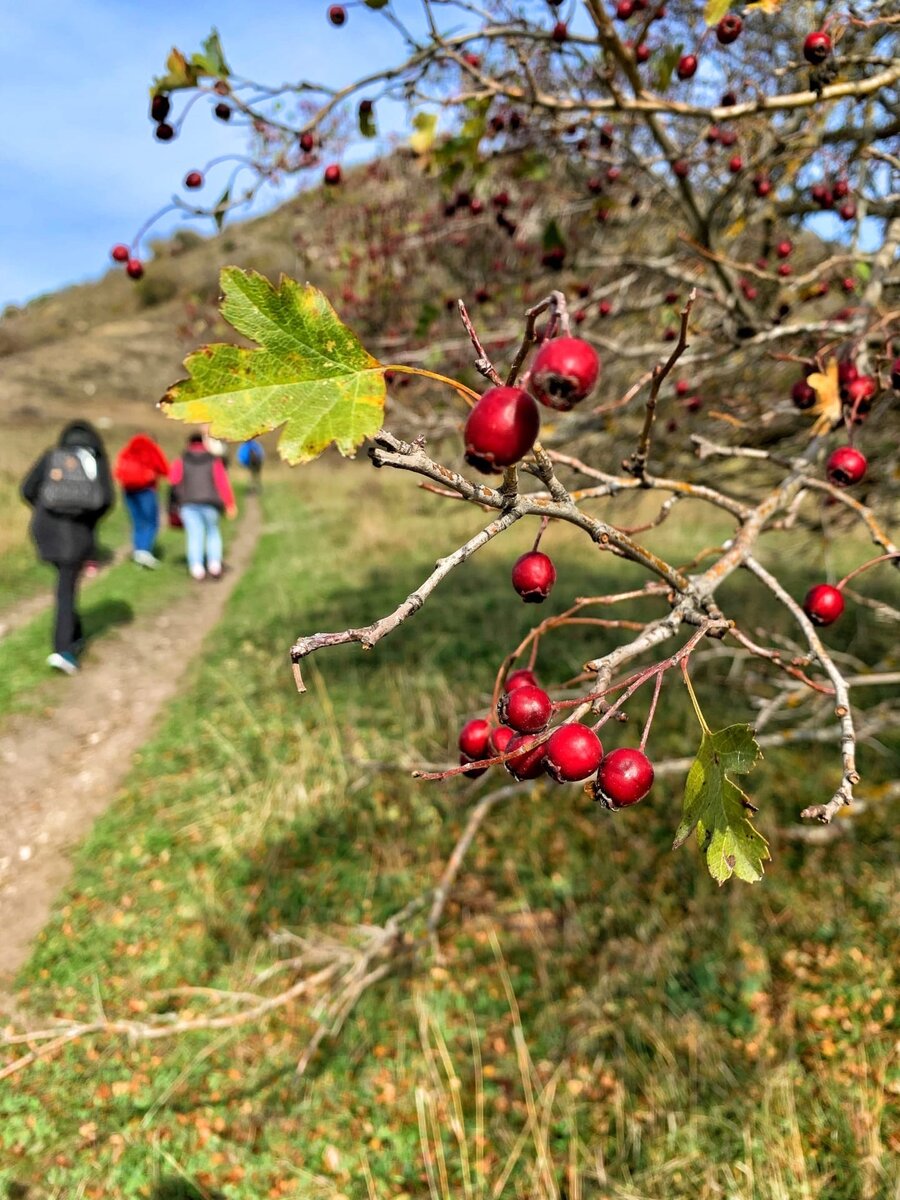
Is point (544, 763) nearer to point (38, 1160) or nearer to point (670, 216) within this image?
point (38, 1160)

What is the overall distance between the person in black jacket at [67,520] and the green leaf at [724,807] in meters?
6.33

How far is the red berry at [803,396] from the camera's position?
5.30 ft

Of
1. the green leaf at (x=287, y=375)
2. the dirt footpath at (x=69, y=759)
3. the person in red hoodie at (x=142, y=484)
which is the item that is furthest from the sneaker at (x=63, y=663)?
the green leaf at (x=287, y=375)

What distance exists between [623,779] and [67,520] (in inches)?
252

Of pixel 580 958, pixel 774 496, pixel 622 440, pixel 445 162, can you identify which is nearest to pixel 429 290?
pixel 622 440

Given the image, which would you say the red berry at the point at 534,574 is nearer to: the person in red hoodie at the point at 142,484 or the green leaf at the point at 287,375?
the green leaf at the point at 287,375

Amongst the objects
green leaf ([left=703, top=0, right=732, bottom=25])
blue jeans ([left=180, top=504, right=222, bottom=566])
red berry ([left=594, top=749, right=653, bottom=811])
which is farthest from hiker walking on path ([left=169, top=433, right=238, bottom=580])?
red berry ([left=594, top=749, right=653, bottom=811])

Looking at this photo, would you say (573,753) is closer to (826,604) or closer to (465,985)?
(826,604)

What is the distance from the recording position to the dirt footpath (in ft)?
13.2

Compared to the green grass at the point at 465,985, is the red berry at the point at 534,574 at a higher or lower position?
higher

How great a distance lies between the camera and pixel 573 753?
88 cm

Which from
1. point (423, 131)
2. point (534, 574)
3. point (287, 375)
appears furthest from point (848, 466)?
point (423, 131)

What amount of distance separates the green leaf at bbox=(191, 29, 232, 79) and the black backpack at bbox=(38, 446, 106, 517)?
4.84 metres

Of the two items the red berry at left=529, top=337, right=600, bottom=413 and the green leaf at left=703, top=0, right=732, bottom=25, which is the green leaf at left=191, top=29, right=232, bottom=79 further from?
the red berry at left=529, top=337, right=600, bottom=413
